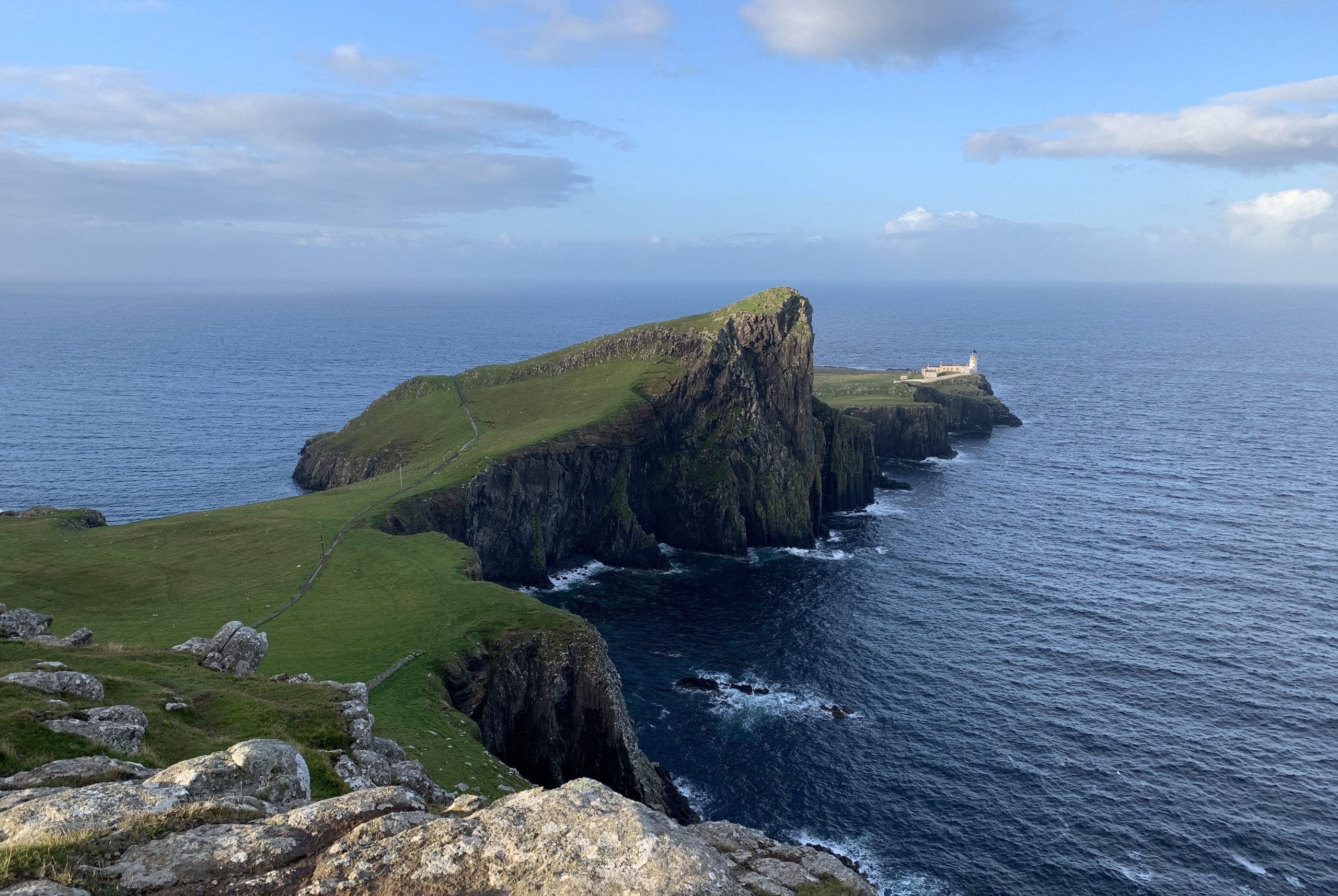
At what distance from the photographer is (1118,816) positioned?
2141 inches

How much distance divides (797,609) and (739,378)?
44.0 m

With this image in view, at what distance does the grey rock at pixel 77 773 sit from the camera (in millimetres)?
18156

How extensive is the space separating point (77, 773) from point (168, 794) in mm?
3763

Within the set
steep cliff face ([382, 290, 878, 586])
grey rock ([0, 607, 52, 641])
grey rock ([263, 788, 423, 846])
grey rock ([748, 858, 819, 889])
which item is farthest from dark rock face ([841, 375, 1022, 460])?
grey rock ([263, 788, 423, 846])

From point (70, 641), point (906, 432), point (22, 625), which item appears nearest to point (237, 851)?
point (22, 625)

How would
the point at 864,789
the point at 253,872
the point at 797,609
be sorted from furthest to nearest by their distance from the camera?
the point at 797,609 → the point at 864,789 → the point at 253,872

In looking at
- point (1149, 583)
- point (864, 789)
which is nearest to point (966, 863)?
point (864, 789)

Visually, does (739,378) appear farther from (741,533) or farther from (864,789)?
(864,789)

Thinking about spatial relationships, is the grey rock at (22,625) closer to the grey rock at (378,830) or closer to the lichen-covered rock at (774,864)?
the grey rock at (378,830)

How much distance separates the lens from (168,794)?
1702 centimetres

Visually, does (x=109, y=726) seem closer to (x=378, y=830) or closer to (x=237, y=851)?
(x=237, y=851)

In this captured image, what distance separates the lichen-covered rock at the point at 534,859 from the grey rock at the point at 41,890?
3.46 meters

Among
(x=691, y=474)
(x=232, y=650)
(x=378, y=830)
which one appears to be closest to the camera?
(x=378, y=830)

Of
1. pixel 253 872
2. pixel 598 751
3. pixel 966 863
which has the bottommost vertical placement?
pixel 966 863
